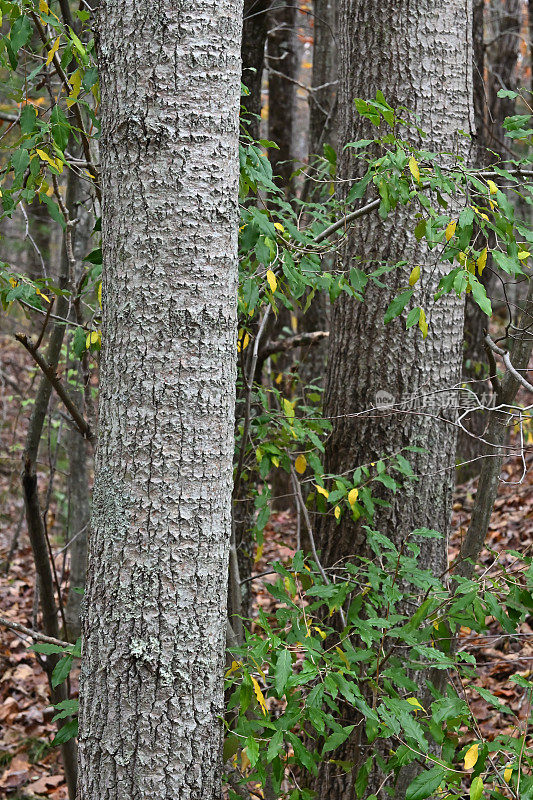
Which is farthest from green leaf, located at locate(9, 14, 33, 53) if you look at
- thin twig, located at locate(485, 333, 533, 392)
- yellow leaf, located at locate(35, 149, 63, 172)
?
thin twig, located at locate(485, 333, 533, 392)

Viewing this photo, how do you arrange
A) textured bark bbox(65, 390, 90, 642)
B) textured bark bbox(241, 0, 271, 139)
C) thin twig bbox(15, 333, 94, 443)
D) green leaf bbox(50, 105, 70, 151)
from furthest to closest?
textured bark bbox(65, 390, 90, 642) < textured bark bbox(241, 0, 271, 139) < thin twig bbox(15, 333, 94, 443) < green leaf bbox(50, 105, 70, 151)

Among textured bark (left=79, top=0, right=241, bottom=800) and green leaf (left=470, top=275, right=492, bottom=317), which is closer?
textured bark (left=79, top=0, right=241, bottom=800)

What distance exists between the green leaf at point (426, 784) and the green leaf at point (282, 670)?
1.50 ft

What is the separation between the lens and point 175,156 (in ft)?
5.72

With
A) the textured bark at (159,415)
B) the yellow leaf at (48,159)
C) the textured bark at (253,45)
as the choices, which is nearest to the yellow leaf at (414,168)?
the textured bark at (159,415)

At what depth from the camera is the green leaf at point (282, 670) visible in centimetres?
185

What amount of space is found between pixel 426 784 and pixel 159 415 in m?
1.21

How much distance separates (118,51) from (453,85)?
179 cm

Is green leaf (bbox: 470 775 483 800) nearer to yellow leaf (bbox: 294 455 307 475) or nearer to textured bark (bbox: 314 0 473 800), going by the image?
textured bark (bbox: 314 0 473 800)

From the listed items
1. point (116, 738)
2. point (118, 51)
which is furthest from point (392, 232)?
point (116, 738)

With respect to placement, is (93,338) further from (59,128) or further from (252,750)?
(252,750)

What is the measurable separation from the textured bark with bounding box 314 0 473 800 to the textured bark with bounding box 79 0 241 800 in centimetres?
137

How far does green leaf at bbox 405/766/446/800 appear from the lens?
192cm

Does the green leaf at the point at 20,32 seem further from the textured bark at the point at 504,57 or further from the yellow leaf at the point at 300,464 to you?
the textured bark at the point at 504,57
